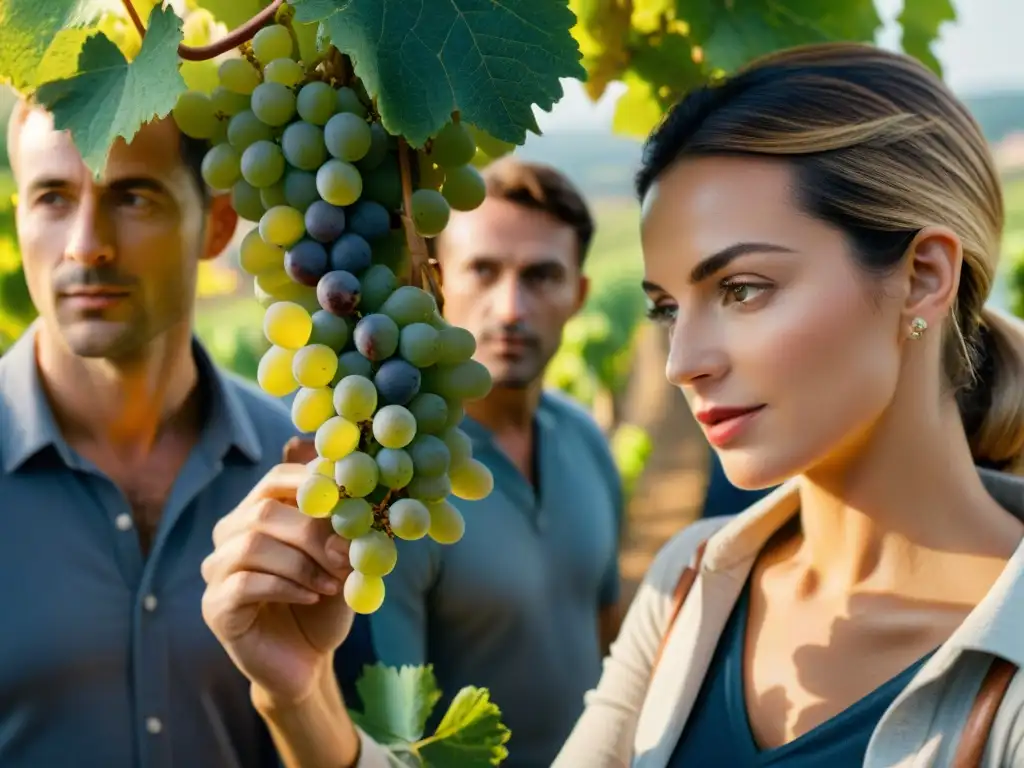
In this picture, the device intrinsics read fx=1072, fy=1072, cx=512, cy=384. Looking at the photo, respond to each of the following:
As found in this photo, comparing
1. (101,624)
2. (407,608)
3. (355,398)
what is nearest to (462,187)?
(355,398)

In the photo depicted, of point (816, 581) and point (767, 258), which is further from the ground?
point (767, 258)

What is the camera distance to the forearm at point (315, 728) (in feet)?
3.63

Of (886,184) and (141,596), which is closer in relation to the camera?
(886,184)

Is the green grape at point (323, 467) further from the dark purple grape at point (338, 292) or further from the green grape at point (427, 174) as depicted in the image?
the green grape at point (427, 174)

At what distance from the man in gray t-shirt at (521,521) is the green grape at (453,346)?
96cm

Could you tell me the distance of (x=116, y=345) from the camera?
49.7 inches

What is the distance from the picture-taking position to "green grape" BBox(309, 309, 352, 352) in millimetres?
873

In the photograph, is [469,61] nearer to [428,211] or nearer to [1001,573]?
[428,211]

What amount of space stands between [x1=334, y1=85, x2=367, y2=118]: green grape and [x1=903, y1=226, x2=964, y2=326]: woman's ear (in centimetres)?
60

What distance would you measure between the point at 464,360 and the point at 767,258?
1.22 feet

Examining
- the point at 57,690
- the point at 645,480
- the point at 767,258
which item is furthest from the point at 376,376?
the point at 645,480

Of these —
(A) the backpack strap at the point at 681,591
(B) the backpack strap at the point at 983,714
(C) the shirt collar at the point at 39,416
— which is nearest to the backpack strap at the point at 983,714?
(B) the backpack strap at the point at 983,714

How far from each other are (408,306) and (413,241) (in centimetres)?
6

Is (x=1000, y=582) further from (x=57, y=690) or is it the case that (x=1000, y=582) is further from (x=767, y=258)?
(x=57, y=690)
